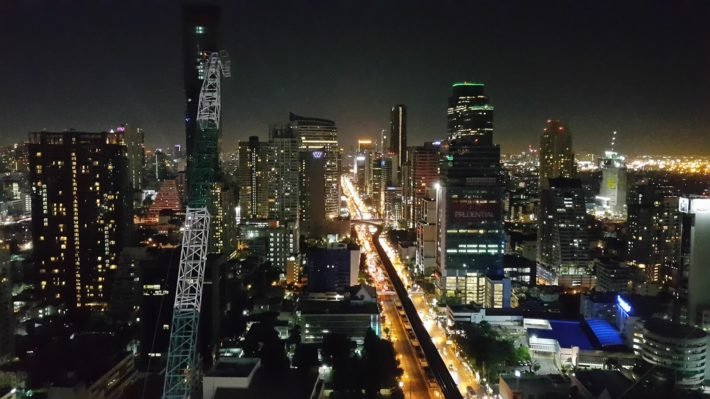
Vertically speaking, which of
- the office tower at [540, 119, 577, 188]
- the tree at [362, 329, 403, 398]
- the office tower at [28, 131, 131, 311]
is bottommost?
the tree at [362, 329, 403, 398]

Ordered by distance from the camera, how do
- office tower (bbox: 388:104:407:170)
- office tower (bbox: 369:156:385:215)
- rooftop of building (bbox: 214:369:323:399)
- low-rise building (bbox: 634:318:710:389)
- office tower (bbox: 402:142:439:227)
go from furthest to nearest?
office tower (bbox: 388:104:407:170) < office tower (bbox: 369:156:385:215) < office tower (bbox: 402:142:439:227) < low-rise building (bbox: 634:318:710:389) < rooftop of building (bbox: 214:369:323:399)

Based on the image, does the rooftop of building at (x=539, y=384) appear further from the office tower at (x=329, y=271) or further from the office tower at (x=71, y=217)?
the office tower at (x=71, y=217)

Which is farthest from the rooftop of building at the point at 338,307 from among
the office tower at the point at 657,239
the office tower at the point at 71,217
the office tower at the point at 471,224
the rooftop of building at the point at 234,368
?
the office tower at the point at 657,239

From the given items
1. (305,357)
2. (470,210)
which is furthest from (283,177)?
(305,357)

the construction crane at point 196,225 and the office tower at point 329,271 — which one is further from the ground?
the construction crane at point 196,225

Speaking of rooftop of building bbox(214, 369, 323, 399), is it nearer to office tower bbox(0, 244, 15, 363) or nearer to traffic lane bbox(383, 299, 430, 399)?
traffic lane bbox(383, 299, 430, 399)

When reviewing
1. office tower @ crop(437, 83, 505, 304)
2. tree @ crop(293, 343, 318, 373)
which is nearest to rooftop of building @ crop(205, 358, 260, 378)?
tree @ crop(293, 343, 318, 373)
